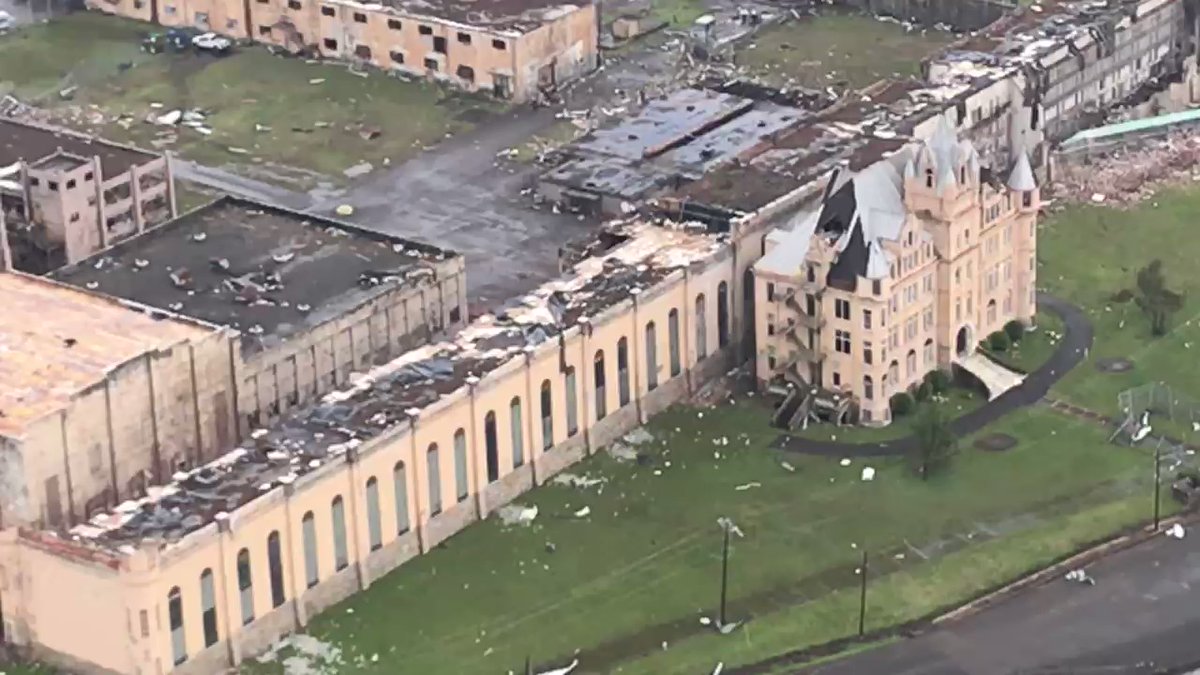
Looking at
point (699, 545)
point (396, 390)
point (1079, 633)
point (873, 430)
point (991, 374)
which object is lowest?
point (1079, 633)

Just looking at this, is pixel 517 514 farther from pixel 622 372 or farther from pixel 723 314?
pixel 723 314

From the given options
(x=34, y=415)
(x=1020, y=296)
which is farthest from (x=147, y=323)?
(x=1020, y=296)

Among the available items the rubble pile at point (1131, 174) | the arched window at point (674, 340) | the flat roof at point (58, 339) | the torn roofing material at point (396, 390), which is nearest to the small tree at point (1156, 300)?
the rubble pile at point (1131, 174)

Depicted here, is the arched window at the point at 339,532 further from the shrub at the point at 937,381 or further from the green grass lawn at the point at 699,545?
the shrub at the point at 937,381

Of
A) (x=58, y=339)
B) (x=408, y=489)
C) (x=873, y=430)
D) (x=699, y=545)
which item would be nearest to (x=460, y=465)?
(x=408, y=489)

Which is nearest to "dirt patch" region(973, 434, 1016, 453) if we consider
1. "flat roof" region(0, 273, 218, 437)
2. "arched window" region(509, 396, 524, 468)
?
"arched window" region(509, 396, 524, 468)

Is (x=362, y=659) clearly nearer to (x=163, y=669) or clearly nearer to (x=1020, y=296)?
(x=163, y=669)
